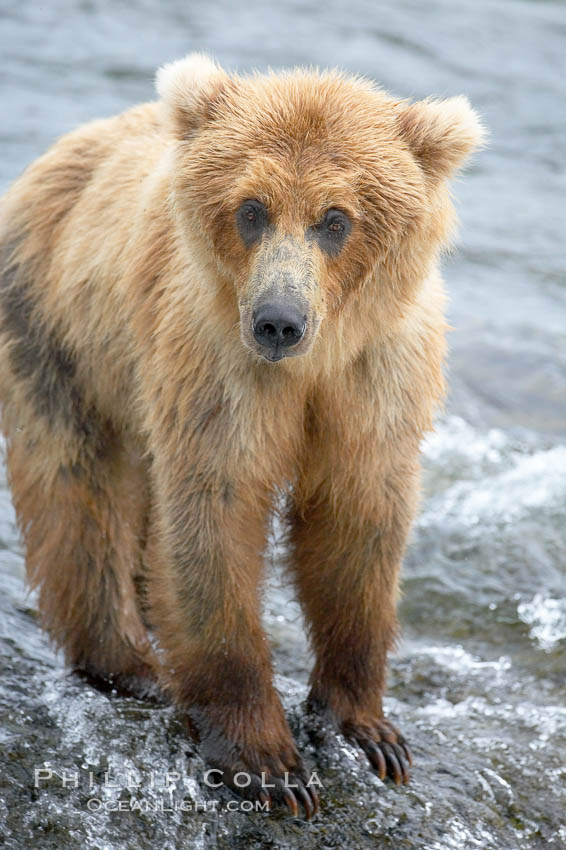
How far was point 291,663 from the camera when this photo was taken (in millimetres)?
5848

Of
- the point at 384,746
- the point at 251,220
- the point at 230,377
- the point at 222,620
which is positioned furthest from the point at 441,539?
the point at 251,220

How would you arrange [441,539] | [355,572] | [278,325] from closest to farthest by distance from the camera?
[278,325] → [355,572] → [441,539]

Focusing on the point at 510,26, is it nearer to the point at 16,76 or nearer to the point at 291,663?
the point at 16,76

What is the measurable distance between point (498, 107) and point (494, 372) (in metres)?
5.39

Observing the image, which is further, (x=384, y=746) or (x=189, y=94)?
(x=384, y=746)

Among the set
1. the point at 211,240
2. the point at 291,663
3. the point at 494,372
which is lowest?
the point at 291,663

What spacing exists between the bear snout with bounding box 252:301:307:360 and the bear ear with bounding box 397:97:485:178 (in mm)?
818

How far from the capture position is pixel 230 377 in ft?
14.3

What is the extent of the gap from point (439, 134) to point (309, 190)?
580 mm

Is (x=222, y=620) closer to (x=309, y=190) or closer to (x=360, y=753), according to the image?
(x=360, y=753)

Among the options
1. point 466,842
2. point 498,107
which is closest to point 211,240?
point 466,842

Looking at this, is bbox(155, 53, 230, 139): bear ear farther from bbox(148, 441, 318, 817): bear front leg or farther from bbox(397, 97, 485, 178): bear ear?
bbox(148, 441, 318, 817): bear front leg

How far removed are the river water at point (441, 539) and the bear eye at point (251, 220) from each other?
1.66m

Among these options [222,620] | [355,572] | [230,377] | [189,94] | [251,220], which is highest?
[189,94]
